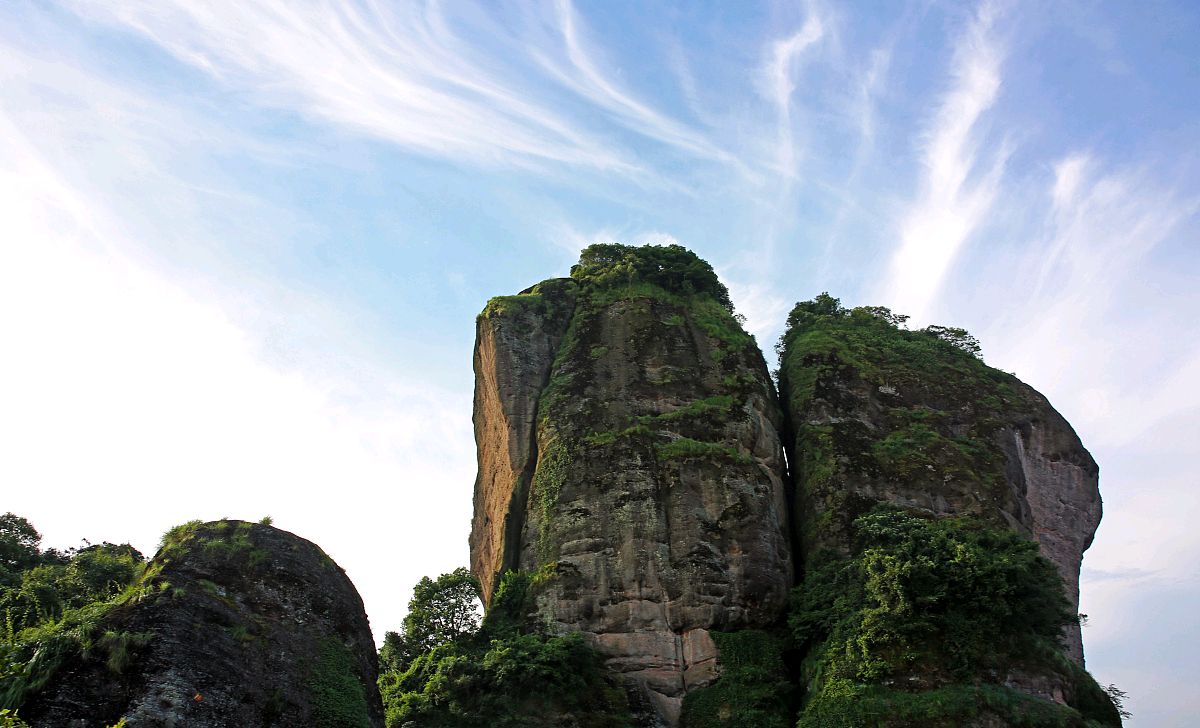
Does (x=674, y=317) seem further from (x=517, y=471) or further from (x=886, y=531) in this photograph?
(x=886, y=531)

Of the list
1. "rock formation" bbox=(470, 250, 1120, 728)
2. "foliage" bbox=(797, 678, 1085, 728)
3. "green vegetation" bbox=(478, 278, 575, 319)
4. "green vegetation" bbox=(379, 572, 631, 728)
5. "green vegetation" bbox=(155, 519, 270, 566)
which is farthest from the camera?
"green vegetation" bbox=(478, 278, 575, 319)

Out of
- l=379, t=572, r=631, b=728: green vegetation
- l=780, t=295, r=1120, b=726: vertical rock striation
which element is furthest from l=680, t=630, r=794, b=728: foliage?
l=379, t=572, r=631, b=728: green vegetation

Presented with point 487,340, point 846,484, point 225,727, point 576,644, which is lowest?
point 225,727

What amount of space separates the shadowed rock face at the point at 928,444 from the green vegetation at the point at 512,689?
9121 mm

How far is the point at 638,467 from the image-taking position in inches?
1266

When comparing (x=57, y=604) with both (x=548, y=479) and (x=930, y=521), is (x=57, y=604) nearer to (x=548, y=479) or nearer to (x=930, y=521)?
(x=548, y=479)

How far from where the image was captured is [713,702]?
27.6 m

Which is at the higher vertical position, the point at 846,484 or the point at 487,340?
the point at 487,340

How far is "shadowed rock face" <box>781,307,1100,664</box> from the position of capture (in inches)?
1300

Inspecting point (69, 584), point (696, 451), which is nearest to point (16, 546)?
point (69, 584)

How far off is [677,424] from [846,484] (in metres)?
6.26

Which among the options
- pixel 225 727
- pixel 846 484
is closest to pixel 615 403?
pixel 846 484

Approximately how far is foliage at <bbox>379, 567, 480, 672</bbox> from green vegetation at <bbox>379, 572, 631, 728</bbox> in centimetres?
253

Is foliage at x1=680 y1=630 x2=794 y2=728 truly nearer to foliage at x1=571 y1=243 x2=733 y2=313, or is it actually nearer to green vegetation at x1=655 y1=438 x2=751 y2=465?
green vegetation at x1=655 y1=438 x2=751 y2=465
